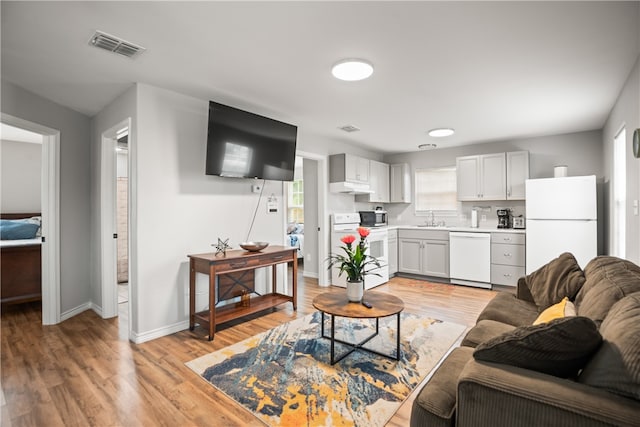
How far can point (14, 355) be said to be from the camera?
2701 millimetres

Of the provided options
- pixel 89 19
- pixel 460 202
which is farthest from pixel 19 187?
pixel 460 202

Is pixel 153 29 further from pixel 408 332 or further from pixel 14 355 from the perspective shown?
pixel 408 332

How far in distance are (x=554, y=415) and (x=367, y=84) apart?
2704mm

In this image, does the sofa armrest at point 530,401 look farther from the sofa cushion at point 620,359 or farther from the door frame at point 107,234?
the door frame at point 107,234

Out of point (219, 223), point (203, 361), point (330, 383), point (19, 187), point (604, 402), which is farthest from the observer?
point (19, 187)

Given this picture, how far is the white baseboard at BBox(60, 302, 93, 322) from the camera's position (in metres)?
3.58

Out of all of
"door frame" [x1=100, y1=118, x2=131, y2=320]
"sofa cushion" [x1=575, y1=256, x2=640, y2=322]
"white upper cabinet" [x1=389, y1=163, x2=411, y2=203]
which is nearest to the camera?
"sofa cushion" [x1=575, y1=256, x2=640, y2=322]

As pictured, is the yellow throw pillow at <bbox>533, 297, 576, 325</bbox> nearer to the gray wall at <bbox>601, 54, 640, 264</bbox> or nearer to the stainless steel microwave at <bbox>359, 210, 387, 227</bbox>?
the gray wall at <bbox>601, 54, 640, 264</bbox>

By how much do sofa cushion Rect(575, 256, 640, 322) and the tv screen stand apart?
3.08 m

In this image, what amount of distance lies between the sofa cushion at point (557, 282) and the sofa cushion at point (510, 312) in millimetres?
100

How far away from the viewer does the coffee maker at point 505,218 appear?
5.25m

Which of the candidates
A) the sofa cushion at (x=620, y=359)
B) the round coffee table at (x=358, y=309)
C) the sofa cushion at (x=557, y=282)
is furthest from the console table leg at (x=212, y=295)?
the sofa cushion at (x=557, y=282)

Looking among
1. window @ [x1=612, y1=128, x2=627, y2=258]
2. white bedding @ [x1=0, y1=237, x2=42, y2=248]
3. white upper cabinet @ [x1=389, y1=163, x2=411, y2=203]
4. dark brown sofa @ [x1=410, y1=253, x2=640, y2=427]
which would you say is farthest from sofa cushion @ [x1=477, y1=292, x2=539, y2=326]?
white bedding @ [x1=0, y1=237, x2=42, y2=248]

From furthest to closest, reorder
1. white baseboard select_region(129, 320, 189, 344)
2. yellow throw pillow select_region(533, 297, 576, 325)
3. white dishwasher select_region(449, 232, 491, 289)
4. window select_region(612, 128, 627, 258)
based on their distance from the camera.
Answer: white dishwasher select_region(449, 232, 491, 289), window select_region(612, 128, 627, 258), white baseboard select_region(129, 320, 189, 344), yellow throw pillow select_region(533, 297, 576, 325)
